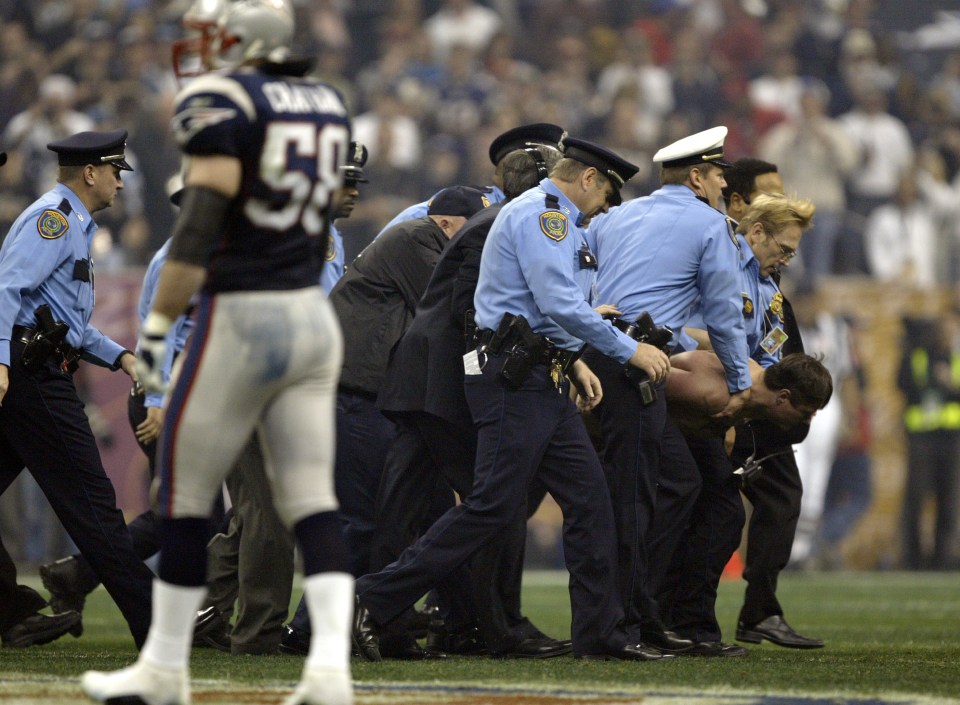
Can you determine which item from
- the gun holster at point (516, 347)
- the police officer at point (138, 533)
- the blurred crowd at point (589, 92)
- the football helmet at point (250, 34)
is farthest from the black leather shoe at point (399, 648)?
the blurred crowd at point (589, 92)

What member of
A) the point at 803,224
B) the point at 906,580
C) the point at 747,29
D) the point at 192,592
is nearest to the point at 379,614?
the point at 192,592

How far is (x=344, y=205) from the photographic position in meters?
7.00

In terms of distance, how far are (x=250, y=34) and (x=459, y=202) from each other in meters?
2.98

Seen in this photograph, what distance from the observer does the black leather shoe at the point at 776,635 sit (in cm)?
709

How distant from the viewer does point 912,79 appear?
17.7 meters

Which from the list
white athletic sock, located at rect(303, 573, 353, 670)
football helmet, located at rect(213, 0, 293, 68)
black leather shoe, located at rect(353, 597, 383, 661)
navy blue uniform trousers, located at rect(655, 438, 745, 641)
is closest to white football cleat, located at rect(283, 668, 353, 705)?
white athletic sock, located at rect(303, 573, 353, 670)

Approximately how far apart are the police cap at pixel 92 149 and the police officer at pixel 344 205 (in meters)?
0.96

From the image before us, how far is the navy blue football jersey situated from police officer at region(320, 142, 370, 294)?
8.53 feet

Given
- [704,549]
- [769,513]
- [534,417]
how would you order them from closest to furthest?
[534,417] < [704,549] < [769,513]

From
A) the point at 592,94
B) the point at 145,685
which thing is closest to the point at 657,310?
the point at 145,685

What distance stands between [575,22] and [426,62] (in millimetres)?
1860

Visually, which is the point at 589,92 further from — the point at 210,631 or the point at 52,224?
the point at 52,224

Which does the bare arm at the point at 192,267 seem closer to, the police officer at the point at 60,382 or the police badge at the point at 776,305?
the police officer at the point at 60,382

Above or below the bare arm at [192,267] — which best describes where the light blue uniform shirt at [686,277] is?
above
